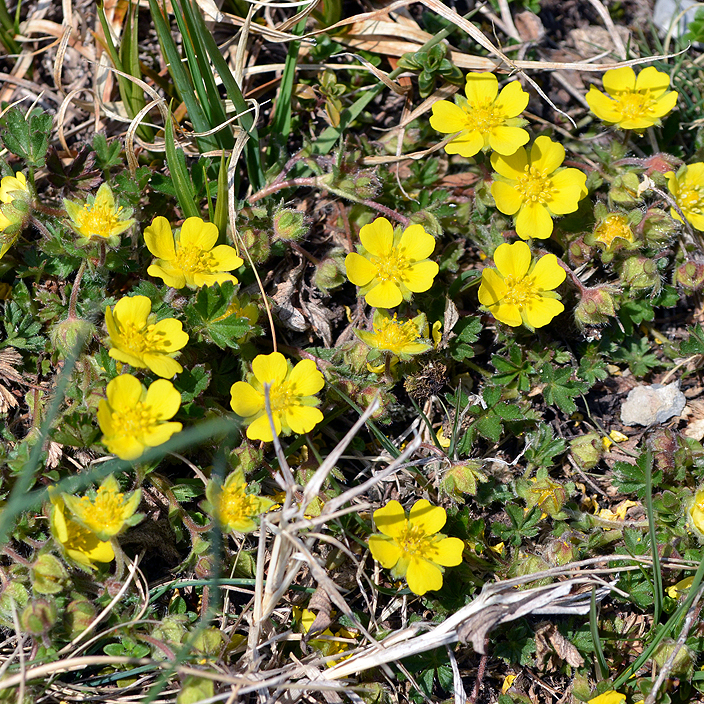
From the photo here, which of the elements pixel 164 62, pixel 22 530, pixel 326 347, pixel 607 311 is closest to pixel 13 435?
pixel 22 530

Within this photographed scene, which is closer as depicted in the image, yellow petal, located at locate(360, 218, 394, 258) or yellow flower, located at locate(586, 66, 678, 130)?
yellow petal, located at locate(360, 218, 394, 258)

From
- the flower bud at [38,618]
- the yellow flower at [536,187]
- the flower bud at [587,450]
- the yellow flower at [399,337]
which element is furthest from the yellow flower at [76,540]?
the yellow flower at [536,187]

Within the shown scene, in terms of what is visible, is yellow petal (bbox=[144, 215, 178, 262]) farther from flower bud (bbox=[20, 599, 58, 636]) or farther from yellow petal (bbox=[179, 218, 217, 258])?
flower bud (bbox=[20, 599, 58, 636])

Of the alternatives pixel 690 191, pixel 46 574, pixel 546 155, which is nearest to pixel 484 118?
pixel 546 155

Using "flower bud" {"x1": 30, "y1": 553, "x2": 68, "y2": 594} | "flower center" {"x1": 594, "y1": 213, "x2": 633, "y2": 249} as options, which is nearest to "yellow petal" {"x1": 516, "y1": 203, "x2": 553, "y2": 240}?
"flower center" {"x1": 594, "y1": 213, "x2": 633, "y2": 249}

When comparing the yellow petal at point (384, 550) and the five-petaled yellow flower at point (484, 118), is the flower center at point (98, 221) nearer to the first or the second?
the five-petaled yellow flower at point (484, 118)

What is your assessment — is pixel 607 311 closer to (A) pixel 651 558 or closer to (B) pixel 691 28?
(A) pixel 651 558
